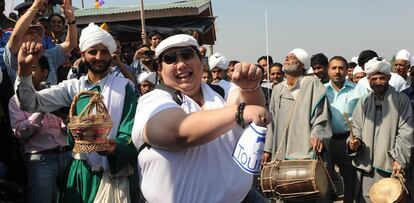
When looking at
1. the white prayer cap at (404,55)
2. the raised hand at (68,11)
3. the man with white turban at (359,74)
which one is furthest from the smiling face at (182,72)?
the man with white turban at (359,74)

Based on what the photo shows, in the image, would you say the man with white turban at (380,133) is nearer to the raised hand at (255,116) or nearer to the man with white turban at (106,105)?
the man with white turban at (106,105)

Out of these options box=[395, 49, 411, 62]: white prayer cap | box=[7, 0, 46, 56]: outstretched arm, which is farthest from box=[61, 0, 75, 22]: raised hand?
box=[395, 49, 411, 62]: white prayer cap

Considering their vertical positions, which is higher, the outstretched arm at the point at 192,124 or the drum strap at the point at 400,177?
the outstretched arm at the point at 192,124

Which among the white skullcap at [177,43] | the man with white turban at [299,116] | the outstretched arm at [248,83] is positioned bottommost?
the man with white turban at [299,116]

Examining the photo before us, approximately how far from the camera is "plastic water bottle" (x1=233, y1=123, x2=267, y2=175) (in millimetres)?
1849

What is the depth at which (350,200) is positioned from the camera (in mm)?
6160

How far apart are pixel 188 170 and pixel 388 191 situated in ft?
A: 11.6

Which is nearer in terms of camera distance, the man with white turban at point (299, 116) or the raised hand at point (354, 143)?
the man with white turban at point (299, 116)

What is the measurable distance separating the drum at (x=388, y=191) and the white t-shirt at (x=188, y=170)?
129 inches

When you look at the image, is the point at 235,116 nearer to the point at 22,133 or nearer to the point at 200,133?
the point at 200,133

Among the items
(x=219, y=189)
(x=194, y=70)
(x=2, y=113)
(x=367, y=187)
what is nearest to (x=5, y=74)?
(x=2, y=113)

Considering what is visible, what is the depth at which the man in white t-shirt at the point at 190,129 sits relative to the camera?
1.91 meters

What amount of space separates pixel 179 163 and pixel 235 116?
425 millimetres

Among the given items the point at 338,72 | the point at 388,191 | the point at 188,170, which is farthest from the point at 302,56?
the point at 188,170
